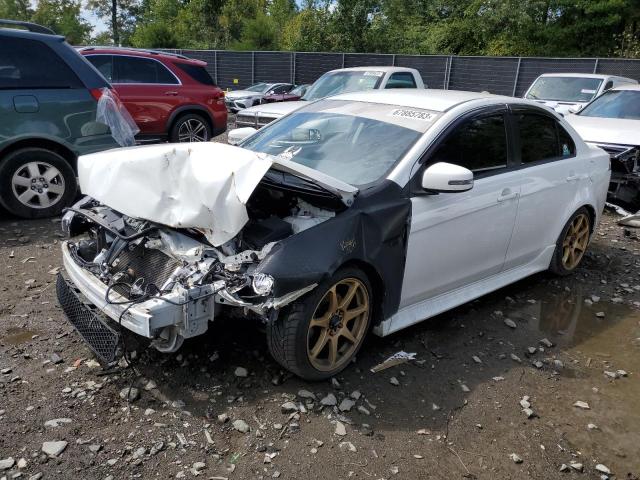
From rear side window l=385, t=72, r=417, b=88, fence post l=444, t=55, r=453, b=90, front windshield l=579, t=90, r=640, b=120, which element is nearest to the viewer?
front windshield l=579, t=90, r=640, b=120

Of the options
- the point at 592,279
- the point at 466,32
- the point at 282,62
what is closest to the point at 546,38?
the point at 466,32

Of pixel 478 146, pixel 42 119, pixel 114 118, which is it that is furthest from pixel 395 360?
pixel 42 119

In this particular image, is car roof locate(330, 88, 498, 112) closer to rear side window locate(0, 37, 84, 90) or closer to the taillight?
the taillight

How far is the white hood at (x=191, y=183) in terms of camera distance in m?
3.07

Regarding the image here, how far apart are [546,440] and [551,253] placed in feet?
7.79

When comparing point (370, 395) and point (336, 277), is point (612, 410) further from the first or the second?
point (336, 277)

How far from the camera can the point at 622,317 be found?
4824 millimetres

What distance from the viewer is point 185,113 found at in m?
9.96

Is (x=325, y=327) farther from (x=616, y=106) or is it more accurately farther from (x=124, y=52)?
(x=616, y=106)

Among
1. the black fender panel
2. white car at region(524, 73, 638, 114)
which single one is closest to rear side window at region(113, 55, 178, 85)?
the black fender panel

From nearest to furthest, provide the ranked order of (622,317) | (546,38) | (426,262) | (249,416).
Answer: (249,416), (426,262), (622,317), (546,38)

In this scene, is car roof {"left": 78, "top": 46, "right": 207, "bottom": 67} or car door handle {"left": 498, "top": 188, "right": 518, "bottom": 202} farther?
car roof {"left": 78, "top": 46, "right": 207, "bottom": 67}

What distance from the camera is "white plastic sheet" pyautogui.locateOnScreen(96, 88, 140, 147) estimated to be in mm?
6328

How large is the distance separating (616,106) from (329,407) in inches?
325
